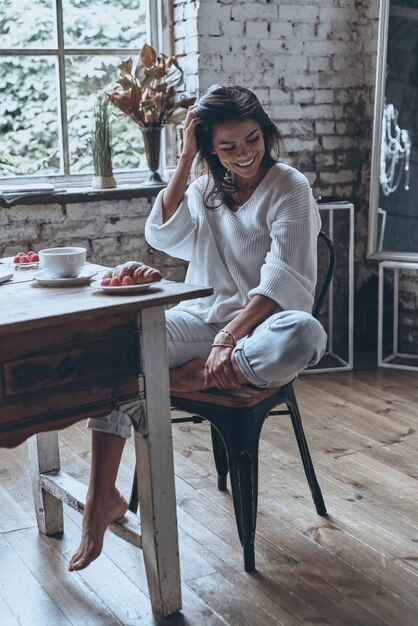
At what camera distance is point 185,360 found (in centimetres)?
253

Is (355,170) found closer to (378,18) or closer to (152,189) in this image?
(378,18)

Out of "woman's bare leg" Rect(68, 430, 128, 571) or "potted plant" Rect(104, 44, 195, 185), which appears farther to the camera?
"potted plant" Rect(104, 44, 195, 185)

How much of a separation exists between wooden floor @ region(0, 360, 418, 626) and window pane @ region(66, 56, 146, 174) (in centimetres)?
149

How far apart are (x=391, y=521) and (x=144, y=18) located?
2.85m

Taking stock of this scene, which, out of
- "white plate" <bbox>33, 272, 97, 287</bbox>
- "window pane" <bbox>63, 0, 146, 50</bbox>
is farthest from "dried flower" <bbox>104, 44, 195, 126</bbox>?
"white plate" <bbox>33, 272, 97, 287</bbox>

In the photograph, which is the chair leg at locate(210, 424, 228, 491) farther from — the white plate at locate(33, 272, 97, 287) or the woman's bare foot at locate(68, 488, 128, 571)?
the white plate at locate(33, 272, 97, 287)

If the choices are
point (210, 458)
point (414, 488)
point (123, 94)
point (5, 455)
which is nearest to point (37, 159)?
point (123, 94)

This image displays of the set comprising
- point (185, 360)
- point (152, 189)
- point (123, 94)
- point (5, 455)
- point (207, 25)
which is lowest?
point (5, 455)

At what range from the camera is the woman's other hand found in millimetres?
2330

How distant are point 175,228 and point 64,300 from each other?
2.66 ft

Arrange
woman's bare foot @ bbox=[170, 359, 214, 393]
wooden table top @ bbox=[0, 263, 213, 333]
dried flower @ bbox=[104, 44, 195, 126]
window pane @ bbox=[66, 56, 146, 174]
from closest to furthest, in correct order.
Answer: wooden table top @ bbox=[0, 263, 213, 333] < woman's bare foot @ bbox=[170, 359, 214, 393] < dried flower @ bbox=[104, 44, 195, 126] < window pane @ bbox=[66, 56, 146, 174]

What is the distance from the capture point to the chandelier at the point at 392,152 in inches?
167

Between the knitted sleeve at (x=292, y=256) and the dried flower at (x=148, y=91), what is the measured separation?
1656 millimetres

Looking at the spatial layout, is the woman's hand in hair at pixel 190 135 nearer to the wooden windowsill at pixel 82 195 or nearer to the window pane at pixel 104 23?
the wooden windowsill at pixel 82 195
